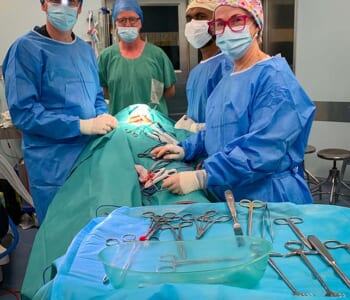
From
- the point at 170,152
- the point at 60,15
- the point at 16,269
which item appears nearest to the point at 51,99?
the point at 60,15

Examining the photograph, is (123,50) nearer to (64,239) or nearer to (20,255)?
(20,255)

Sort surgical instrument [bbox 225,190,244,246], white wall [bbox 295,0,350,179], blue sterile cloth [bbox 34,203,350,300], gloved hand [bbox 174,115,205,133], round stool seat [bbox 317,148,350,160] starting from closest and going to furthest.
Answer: blue sterile cloth [bbox 34,203,350,300], surgical instrument [bbox 225,190,244,246], gloved hand [bbox 174,115,205,133], round stool seat [bbox 317,148,350,160], white wall [bbox 295,0,350,179]

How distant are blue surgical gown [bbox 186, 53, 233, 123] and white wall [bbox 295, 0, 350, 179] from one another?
180 centimetres

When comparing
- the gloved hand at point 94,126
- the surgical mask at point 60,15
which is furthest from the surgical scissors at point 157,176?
the surgical mask at point 60,15

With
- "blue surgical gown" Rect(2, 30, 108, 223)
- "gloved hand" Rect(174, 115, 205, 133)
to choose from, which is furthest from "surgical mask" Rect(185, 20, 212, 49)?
"blue surgical gown" Rect(2, 30, 108, 223)

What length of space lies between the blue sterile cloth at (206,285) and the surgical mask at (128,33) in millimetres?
2036

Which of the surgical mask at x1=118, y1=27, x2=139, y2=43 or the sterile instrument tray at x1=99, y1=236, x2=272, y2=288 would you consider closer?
the sterile instrument tray at x1=99, y1=236, x2=272, y2=288

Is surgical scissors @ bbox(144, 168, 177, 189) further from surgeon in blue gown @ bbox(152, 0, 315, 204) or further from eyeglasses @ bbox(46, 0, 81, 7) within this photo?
eyeglasses @ bbox(46, 0, 81, 7)

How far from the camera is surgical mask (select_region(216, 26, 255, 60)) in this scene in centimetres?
152

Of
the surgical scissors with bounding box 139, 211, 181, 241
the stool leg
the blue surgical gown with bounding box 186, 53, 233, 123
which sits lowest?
the stool leg

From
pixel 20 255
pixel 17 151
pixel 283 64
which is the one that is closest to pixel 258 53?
pixel 283 64

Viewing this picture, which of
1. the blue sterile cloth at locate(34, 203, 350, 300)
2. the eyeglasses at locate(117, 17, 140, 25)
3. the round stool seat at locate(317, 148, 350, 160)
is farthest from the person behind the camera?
the round stool seat at locate(317, 148, 350, 160)

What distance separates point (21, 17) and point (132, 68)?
1692 millimetres

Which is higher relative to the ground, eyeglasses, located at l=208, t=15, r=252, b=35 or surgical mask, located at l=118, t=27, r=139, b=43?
surgical mask, located at l=118, t=27, r=139, b=43
